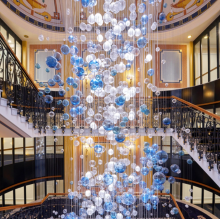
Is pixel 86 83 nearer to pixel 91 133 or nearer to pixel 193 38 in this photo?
pixel 91 133

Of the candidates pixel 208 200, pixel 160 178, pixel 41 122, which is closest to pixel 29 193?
pixel 41 122

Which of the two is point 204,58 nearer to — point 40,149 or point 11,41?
point 11,41

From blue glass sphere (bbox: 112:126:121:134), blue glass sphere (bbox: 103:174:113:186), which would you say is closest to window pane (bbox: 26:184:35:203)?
blue glass sphere (bbox: 103:174:113:186)

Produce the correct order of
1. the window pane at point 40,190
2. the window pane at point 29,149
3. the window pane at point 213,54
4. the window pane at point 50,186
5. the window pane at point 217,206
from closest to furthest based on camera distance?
the window pane at point 217,206 < the window pane at point 213,54 < the window pane at point 29,149 < the window pane at point 40,190 < the window pane at point 50,186

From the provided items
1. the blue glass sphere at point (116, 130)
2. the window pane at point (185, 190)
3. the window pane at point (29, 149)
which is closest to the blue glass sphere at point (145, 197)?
the blue glass sphere at point (116, 130)

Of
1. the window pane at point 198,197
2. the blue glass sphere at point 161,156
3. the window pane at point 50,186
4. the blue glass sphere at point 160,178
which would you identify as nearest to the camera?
the blue glass sphere at point 160,178

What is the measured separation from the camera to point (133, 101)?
17.6ft

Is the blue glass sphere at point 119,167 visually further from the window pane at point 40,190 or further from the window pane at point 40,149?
the window pane at point 40,190

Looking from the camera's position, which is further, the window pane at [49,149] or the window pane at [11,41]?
the window pane at [49,149]

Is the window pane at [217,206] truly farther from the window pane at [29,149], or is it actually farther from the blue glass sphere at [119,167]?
the window pane at [29,149]

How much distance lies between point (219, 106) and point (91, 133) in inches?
144

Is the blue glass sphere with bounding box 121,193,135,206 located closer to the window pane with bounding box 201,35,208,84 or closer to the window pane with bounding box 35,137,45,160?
the window pane with bounding box 35,137,45,160

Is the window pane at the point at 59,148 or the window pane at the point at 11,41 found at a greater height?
the window pane at the point at 11,41

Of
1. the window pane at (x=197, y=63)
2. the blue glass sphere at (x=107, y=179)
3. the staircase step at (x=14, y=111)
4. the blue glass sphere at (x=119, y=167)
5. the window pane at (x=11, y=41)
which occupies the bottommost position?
the blue glass sphere at (x=107, y=179)
